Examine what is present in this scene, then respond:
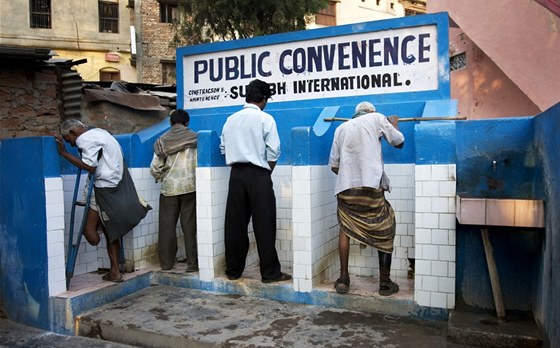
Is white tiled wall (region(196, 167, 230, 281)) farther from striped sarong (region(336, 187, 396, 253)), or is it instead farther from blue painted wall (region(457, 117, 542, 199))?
blue painted wall (region(457, 117, 542, 199))

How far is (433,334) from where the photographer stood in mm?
3783

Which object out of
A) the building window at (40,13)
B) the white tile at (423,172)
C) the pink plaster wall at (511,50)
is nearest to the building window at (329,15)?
the building window at (40,13)

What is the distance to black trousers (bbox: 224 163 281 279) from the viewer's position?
4.75 meters

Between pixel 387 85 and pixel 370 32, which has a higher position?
pixel 370 32

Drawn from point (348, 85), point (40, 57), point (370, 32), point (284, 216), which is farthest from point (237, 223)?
point (40, 57)

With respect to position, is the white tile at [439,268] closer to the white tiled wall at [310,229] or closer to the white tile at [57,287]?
the white tiled wall at [310,229]

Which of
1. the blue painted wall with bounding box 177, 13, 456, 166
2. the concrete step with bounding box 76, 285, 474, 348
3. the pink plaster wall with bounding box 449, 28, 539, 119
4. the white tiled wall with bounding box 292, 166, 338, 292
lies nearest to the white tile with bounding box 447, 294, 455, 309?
the concrete step with bounding box 76, 285, 474, 348

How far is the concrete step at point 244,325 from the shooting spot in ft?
12.1

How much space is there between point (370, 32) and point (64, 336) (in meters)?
4.43

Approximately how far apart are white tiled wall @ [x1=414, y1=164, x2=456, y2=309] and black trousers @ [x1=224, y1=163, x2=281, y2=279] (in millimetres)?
1454

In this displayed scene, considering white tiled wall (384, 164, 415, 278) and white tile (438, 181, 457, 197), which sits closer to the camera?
white tile (438, 181, 457, 197)

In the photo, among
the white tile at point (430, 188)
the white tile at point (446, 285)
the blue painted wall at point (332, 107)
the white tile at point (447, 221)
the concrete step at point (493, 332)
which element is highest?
the blue painted wall at point (332, 107)

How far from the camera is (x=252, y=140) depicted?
473cm

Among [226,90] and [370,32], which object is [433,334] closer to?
[370,32]
